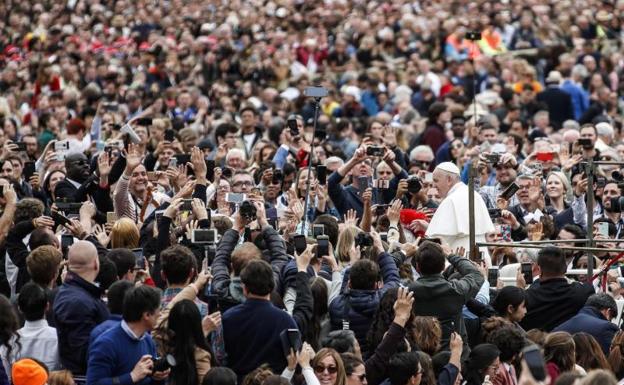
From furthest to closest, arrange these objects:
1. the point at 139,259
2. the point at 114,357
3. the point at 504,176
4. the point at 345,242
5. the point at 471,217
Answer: the point at 504,176
the point at 471,217
the point at 345,242
the point at 139,259
the point at 114,357

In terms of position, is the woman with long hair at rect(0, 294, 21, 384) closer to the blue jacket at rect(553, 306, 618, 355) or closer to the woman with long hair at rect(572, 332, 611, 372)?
the woman with long hair at rect(572, 332, 611, 372)

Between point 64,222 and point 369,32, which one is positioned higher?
point 64,222

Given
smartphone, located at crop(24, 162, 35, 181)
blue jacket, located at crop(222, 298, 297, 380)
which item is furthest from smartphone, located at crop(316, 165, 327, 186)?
blue jacket, located at crop(222, 298, 297, 380)


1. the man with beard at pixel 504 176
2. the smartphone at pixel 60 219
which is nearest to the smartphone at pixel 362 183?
the man with beard at pixel 504 176

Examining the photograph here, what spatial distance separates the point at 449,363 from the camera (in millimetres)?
9641

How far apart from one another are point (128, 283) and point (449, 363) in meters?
1.96

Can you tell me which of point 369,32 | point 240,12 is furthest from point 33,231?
point 240,12

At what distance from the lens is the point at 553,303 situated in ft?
37.0

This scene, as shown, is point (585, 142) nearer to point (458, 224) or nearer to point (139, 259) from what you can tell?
point (458, 224)

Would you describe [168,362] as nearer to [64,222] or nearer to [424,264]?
[424,264]

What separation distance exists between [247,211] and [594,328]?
2467mm

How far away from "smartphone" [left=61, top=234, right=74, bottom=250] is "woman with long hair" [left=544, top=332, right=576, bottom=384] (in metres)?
3.72

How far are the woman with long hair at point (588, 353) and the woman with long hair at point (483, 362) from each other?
0.50 meters

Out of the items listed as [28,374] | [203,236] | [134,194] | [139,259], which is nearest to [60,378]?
[28,374]
